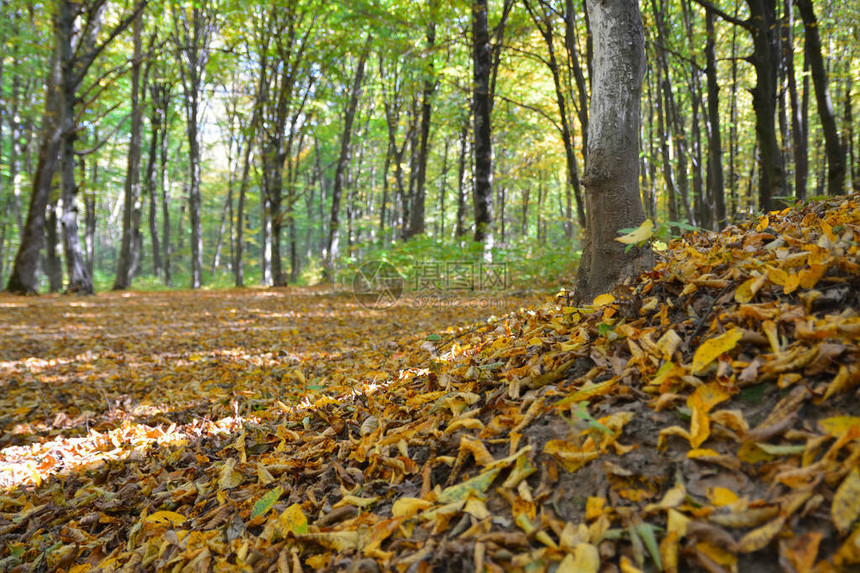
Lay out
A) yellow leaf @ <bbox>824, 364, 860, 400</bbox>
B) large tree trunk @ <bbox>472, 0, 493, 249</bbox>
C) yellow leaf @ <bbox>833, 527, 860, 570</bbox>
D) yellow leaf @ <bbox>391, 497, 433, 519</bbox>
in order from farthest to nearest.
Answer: large tree trunk @ <bbox>472, 0, 493, 249</bbox> < yellow leaf @ <bbox>391, 497, 433, 519</bbox> < yellow leaf @ <bbox>824, 364, 860, 400</bbox> < yellow leaf @ <bbox>833, 527, 860, 570</bbox>

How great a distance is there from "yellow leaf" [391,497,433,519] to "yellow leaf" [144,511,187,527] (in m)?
1.05

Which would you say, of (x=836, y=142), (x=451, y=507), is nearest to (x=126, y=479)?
(x=451, y=507)

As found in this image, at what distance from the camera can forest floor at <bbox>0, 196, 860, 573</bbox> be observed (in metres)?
1.08

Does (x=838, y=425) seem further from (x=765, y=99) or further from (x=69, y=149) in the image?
(x=69, y=149)

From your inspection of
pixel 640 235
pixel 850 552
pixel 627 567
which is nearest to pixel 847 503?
pixel 850 552

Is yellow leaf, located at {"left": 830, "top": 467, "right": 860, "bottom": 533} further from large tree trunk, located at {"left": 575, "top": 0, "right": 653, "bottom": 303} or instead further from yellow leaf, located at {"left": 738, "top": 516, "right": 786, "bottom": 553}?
large tree trunk, located at {"left": 575, "top": 0, "right": 653, "bottom": 303}

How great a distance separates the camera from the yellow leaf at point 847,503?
0.92 metres

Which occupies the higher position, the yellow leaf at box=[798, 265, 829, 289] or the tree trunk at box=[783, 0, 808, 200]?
the tree trunk at box=[783, 0, 808, 200]

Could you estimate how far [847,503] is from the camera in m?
0.94

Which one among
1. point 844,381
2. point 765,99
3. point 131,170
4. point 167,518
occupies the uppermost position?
point 131,170

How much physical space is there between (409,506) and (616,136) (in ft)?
7.60

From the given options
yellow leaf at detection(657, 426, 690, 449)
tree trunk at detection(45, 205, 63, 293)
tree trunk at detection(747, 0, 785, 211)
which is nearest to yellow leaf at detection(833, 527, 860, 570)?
yellow leaf at detection(657, 426, 690, 449)

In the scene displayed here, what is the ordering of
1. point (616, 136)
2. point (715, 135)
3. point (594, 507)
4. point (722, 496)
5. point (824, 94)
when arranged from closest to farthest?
point (722, 496) < point (594, 507) < point (616, 136) < point (824, 94) < point (715, 135)

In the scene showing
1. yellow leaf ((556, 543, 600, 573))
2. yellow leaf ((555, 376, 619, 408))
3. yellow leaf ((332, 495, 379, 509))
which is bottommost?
yellow leaf ((332, 495, 379, 509))
